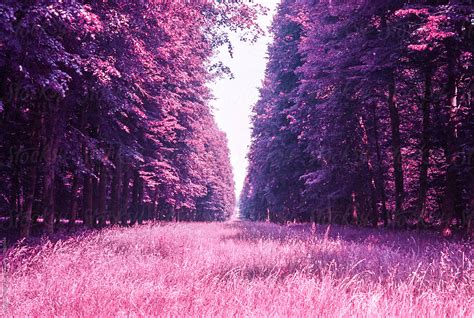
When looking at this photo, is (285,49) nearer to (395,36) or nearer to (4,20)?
(395,36)

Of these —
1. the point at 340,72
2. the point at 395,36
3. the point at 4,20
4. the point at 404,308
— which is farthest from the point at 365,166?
the point at 4,20

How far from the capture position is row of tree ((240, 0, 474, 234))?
950cm

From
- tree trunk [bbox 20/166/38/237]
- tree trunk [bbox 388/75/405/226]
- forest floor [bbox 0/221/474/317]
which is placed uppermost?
tree trunk [bbox 388/75/405/226]

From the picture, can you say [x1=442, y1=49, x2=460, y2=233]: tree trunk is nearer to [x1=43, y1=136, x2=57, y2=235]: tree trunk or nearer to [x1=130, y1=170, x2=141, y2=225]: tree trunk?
[x1=43, y1=136, x2=57, y2=235]: tree trunk

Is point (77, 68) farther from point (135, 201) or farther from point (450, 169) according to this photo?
point (135, 201)

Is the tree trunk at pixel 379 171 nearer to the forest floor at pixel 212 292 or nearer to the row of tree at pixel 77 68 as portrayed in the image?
the row of tree at pixel 77 68

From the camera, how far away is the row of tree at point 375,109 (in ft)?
31.2

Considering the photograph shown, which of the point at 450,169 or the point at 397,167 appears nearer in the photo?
the point at 450,169

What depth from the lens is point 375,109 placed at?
16484 millimetres

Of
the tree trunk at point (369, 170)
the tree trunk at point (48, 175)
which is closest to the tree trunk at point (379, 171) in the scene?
the tree trunk at point (369, 170)

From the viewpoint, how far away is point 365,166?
15977 millimetres

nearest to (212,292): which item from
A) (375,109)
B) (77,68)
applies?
(77,68)

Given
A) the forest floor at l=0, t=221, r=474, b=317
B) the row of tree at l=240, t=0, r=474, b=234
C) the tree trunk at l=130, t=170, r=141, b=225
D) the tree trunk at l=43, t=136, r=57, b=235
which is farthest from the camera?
the tree trunk at l=130, t=170, r=141, b=225

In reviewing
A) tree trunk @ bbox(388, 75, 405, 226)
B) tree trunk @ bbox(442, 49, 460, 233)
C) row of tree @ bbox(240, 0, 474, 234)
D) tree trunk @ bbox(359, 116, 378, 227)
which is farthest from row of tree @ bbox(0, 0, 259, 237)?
tree trunk @ bbox(359, 116, 378, 227)
